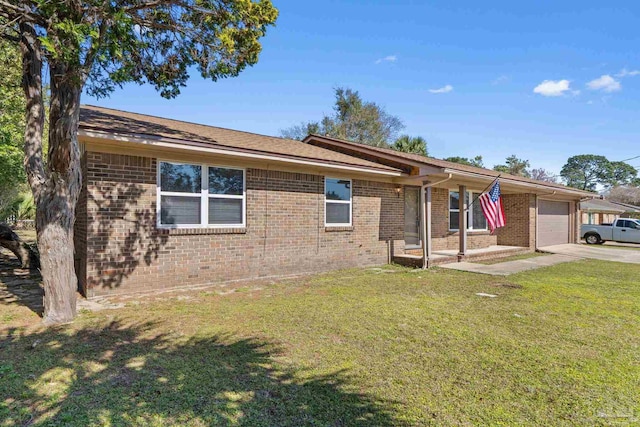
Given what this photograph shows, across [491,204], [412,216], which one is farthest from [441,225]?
[491,204]

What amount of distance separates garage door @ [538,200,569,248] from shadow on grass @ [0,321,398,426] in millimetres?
17194

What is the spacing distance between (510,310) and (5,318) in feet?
25.4

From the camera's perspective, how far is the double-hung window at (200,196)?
7430 millimetres

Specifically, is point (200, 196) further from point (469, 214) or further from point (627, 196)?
point (627, 196)

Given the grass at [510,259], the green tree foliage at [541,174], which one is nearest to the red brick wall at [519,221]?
the grass at [510,259]

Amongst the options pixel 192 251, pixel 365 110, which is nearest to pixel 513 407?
pixel 192 251

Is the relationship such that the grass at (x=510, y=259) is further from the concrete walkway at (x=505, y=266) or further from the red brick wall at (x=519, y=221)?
the red brick wall at (x=519, y=221)

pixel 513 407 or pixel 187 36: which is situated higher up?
pixel 187 36

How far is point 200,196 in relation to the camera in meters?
7.79

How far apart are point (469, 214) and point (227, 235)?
34.7ft

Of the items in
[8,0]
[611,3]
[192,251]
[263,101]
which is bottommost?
[192,251]

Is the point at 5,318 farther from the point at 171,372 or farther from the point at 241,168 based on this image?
the point at 241,168

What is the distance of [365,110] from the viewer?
4031 cm

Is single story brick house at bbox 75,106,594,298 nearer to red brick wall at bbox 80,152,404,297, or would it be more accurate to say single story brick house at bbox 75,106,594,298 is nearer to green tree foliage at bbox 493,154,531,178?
red brick wall at bbox 80,152,404,297
